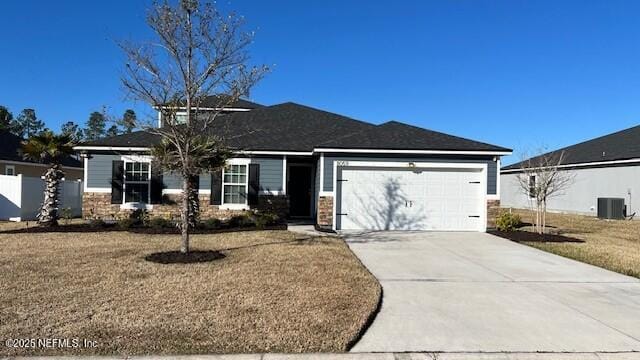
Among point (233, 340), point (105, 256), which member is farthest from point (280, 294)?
point (105, 256)

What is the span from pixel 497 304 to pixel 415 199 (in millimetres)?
9423

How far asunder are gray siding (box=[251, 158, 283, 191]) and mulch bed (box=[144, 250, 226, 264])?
7.23 m

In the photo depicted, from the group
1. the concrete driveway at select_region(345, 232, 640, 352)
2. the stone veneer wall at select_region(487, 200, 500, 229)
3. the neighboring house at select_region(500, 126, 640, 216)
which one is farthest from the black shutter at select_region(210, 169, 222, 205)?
the neighboring house at select_region(500, 126, 640, 216)

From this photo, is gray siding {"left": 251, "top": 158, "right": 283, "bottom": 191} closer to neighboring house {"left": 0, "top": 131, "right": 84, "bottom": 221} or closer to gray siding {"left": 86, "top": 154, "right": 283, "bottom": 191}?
gray siding {"left": 86, "top": 154, "right": 283, "bottom": 191}

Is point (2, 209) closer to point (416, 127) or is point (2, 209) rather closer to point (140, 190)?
point (140, 190)

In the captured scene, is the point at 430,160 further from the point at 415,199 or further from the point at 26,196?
the point at 26,196

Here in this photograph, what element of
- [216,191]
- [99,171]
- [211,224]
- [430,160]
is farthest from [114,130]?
[430,160]

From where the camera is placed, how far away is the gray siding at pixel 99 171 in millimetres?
17500

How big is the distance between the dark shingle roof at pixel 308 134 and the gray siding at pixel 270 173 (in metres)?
0.43

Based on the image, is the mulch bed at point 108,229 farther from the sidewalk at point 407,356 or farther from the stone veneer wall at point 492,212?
the sidewalk at point 407,356

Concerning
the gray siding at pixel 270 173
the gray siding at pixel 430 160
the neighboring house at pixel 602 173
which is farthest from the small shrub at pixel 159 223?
the neighboring house at pixel 602 173

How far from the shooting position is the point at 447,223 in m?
16.3

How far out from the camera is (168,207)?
1736cm

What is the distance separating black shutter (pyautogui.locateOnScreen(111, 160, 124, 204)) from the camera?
17.4m
